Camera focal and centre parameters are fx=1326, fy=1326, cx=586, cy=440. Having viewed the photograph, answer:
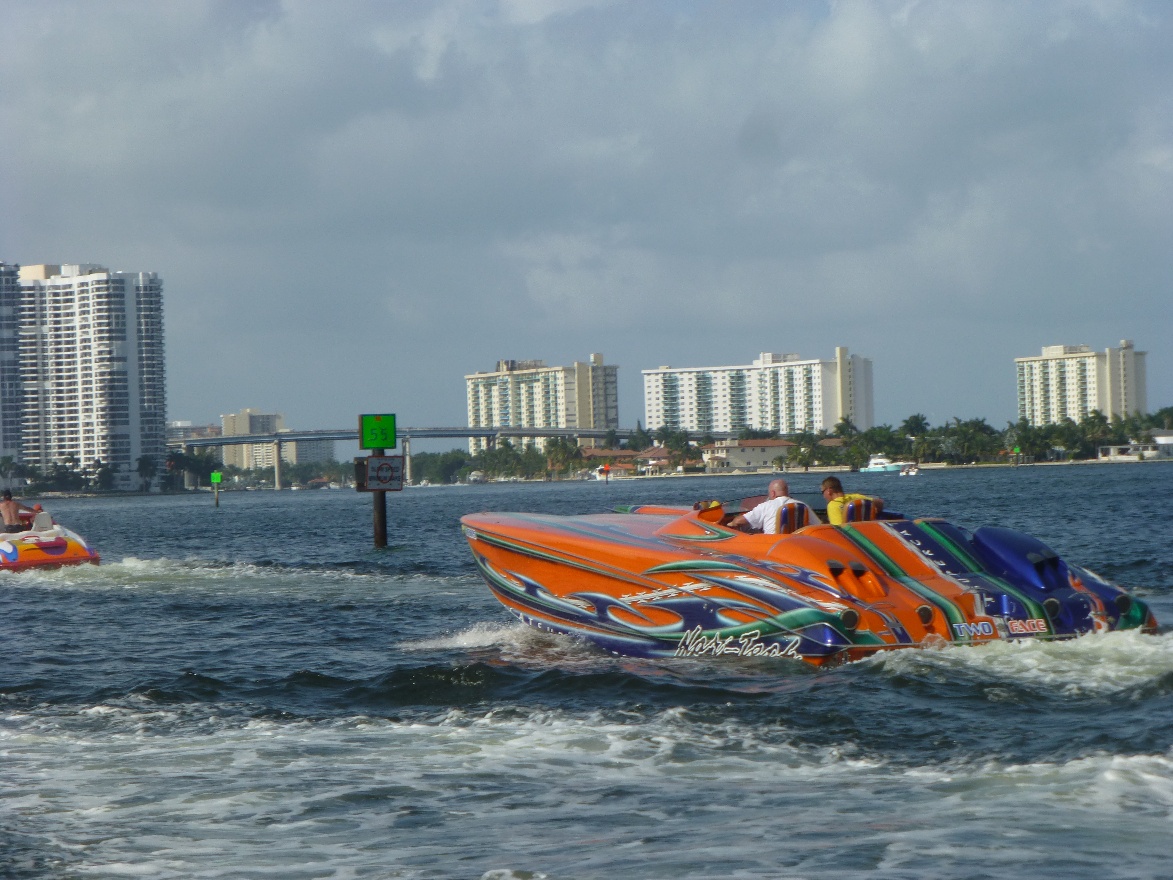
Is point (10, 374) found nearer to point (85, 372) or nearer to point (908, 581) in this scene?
point (85, 372)

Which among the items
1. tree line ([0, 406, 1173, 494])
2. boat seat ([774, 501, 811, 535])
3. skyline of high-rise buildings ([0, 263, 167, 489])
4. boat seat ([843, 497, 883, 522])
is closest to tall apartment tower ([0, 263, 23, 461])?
skyline of high-rise buildings ([0, 263, 167, 489])

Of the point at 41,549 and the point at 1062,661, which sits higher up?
the point at 41,549

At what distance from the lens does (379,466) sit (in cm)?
2898

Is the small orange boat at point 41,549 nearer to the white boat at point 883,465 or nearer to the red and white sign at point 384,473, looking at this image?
the red and white sign at point 384,473

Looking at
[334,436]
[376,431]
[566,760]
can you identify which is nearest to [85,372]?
[334,436]

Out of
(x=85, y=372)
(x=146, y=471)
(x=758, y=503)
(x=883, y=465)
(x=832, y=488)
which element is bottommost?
(x=883, y=465)

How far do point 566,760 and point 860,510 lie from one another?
443 centimetres

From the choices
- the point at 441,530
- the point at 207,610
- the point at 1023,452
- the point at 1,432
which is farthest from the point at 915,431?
the point at 207,610

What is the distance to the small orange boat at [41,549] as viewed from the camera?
20750 millimetres

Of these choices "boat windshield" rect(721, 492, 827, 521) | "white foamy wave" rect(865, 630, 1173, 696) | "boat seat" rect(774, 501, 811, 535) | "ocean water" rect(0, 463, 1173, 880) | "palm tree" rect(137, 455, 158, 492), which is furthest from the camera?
"palm tree" rect(137, 455, 158, 492)

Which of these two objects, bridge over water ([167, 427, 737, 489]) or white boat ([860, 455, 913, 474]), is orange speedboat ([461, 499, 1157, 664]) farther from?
white boat ([860, 455, 913, 474])

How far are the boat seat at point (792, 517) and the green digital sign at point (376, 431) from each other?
1973 centimetres

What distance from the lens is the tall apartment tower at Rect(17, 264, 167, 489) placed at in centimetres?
16400

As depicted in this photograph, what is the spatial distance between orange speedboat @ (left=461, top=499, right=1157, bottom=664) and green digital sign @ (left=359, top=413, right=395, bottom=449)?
1879cm
